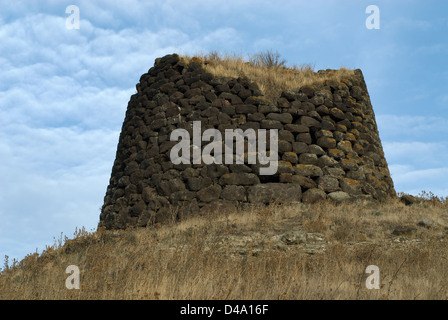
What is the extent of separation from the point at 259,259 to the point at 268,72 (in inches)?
255

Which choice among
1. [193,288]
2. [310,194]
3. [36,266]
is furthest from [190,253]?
[310,194]

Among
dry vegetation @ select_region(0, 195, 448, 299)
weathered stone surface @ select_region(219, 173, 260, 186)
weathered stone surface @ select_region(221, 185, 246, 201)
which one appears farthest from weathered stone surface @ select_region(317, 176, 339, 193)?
weathered stone surface @ select_region(221, 185, 246, 201)

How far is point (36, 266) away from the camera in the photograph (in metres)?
5.41

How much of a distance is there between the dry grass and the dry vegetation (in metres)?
3.22

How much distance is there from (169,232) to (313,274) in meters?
2.96

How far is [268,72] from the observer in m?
10.9

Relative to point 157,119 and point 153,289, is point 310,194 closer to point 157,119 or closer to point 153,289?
point 157,119

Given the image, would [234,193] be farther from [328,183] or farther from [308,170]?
[328,183]

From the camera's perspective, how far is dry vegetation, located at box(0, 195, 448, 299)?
162 inches

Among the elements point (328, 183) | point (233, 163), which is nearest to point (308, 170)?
point (328, 183)

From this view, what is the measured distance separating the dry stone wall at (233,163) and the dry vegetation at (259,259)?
670mm

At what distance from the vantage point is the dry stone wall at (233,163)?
872 centimetres

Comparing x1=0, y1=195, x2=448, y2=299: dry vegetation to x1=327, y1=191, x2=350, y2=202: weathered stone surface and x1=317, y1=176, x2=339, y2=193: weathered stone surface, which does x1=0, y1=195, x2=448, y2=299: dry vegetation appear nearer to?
x1=327, y1=191, x2=350, y2=202: weathered stone surface

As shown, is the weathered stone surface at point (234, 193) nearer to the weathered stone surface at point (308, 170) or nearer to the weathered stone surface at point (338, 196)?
the weathered stone surface at point (308, 170)
